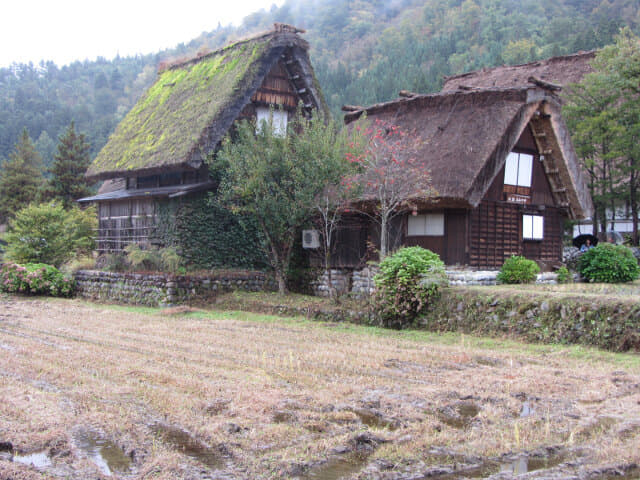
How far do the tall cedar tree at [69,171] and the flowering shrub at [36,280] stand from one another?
14893 millimetres

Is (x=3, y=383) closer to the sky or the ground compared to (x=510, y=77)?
closer to the ground

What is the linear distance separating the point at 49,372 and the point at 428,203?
1287cm

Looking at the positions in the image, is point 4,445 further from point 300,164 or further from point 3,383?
point 300,164

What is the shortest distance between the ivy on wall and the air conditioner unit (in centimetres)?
153

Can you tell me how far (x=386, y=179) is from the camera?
56.8 ft

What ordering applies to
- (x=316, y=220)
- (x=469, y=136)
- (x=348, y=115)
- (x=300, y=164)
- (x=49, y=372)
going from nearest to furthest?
(x=49, y=372)
(x=300, y=164)
(x=469, y=136)
(x=316, y=220)
(x=348, y=115)

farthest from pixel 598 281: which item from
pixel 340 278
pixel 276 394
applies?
pixel 276 394

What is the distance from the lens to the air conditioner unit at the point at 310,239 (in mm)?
21344

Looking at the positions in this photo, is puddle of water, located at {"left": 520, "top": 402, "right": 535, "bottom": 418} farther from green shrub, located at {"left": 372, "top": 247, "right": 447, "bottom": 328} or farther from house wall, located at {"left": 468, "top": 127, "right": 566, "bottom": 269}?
house wall, located at {"left": 468, "top": 127, "right": 566, "bottom": 269}

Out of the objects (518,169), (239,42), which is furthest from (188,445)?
(239,42)

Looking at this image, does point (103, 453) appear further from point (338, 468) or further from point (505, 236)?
point (505, 236)

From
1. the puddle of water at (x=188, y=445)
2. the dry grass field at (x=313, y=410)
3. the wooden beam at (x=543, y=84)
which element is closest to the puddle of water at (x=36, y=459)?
the dry grass field at (x=313, y=410)

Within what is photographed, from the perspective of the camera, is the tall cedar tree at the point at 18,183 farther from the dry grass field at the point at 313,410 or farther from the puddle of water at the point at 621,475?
the puddle of water at the point at 621,475

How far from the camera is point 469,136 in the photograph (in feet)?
63.4
